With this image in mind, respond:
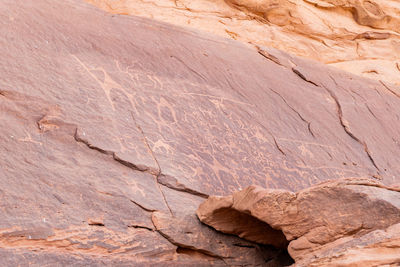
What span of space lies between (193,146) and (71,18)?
5.58 feet

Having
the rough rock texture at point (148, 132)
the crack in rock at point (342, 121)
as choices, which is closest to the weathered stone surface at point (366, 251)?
the rough rock texture at point (148, 132)

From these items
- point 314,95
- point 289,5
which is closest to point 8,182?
point 314,95

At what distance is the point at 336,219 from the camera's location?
8.15ft

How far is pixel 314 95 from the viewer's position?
534 centimetres

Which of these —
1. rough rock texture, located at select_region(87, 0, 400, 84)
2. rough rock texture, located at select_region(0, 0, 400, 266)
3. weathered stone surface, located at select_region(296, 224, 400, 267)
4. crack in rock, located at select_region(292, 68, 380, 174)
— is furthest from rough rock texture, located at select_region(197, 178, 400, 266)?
rough rock texture, located at select_region(87, 0, 400, 84)

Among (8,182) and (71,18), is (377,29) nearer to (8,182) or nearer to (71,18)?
(71,18)

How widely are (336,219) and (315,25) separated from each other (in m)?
5.49

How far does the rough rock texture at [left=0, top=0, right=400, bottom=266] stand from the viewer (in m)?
3.06

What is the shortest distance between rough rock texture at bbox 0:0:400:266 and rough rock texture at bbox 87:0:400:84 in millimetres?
1435

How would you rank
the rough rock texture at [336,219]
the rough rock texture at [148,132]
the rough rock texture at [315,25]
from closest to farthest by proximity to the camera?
the rough rock texture at [336,219]
the rough rock texture at [148,132]
the rough rock texture at [315,25]

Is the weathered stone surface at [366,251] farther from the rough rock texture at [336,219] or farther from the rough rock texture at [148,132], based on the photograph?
the rough rock texture at [148,132]

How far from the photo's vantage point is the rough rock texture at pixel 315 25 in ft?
22.6

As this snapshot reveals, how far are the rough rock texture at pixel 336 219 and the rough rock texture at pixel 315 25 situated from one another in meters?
4.36

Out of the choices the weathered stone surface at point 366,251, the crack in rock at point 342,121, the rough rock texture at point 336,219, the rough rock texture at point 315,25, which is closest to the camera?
the weathered stone surface at point 366,251
